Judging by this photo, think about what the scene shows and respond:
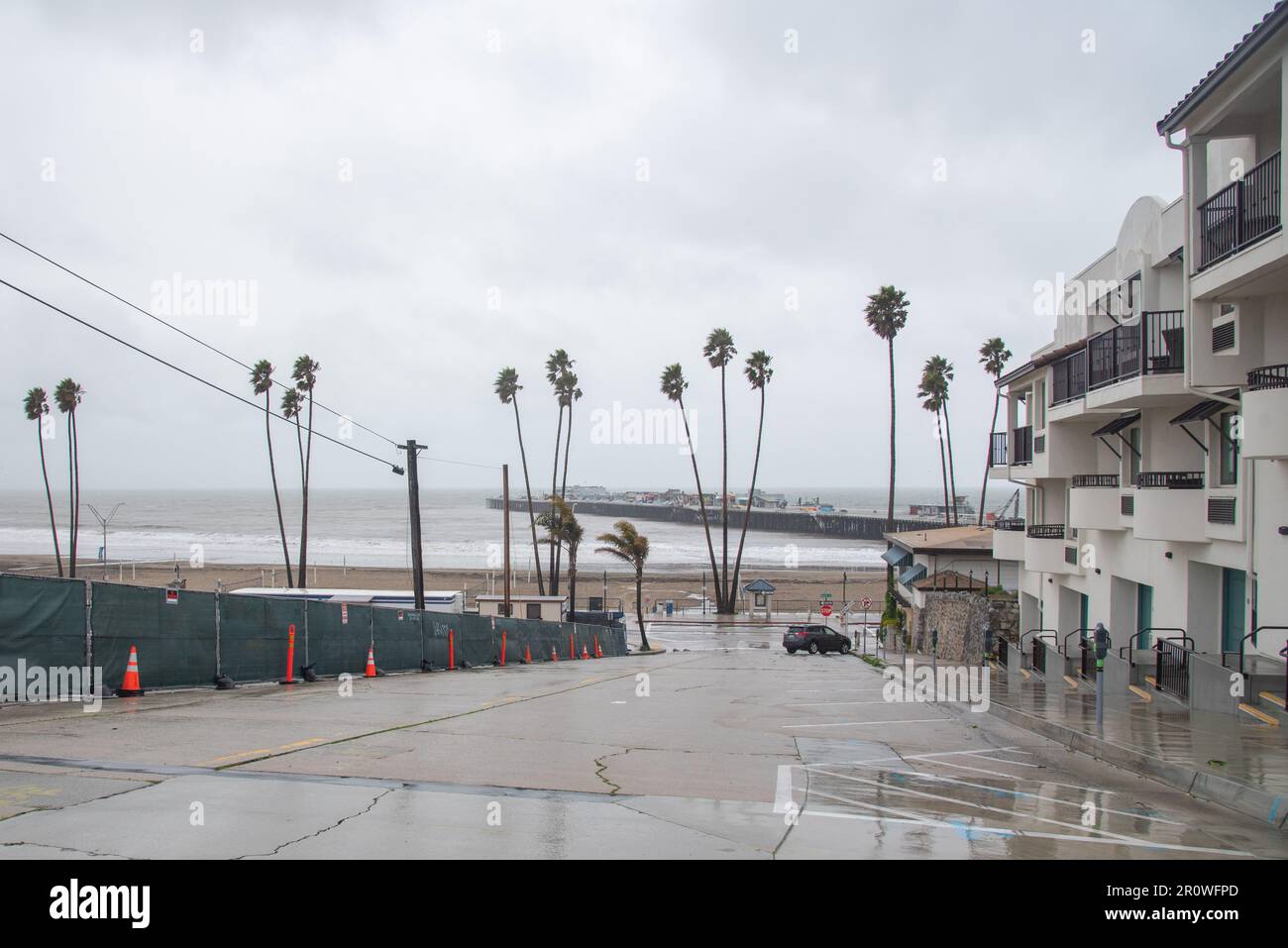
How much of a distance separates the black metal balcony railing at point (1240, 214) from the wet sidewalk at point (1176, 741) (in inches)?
277

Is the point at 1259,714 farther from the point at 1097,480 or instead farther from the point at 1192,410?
the point at 1097,480

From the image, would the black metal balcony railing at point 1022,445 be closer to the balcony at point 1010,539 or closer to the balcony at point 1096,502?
the balcony at point 1010,539

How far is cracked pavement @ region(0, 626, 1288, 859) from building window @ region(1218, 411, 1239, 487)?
21.0ft

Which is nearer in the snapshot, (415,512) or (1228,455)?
(1228,455)

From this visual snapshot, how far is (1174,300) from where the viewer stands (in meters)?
21.7

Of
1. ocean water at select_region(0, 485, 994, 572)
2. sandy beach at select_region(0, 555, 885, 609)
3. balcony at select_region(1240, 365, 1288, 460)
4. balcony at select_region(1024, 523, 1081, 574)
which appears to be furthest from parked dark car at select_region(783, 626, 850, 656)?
ocean water at select_region(0, 485, 994, 572)

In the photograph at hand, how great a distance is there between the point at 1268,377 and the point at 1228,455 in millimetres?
4511

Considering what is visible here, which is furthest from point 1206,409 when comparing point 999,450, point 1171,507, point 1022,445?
point 999,450

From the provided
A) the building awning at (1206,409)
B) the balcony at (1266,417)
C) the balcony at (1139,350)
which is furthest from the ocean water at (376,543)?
the balcony at (1266,417)

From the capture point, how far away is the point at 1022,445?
107ft

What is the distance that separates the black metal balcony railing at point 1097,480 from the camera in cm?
2448
